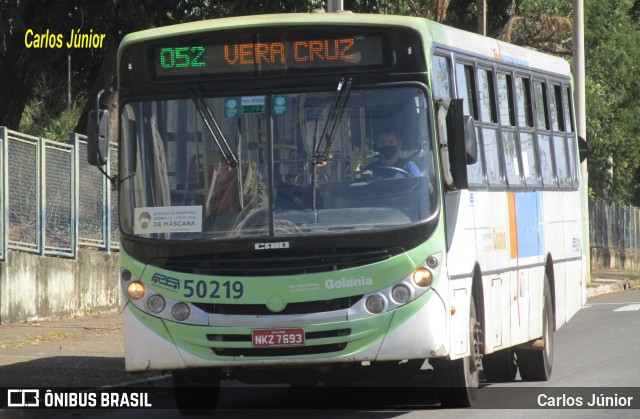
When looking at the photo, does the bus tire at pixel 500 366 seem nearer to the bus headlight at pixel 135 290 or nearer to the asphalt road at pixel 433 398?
the asphalt road at pixel 433 398

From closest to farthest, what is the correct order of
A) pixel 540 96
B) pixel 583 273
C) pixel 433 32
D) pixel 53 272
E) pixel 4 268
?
pixel 433 32
pixel 540 96
pixel 583 273
pixel 4 268
pixel 53 272

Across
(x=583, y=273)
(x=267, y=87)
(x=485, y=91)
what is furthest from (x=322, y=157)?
(x=583, y=273)

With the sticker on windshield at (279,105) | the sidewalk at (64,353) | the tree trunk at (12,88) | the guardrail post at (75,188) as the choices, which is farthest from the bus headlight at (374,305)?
the tree trunk at (12,88)

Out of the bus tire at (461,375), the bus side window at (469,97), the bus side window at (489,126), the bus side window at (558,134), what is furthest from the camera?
the bus side window at (558,134)

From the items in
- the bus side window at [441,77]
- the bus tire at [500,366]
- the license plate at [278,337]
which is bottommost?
the bus tire at [500,366]

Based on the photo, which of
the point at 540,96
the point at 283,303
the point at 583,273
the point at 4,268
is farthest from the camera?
the point at 4,268

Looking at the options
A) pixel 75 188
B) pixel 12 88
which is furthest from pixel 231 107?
pixel 12 88

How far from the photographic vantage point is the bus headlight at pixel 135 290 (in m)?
10.2

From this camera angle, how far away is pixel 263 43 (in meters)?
10.2

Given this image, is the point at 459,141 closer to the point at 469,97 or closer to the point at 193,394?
the point at 469,97

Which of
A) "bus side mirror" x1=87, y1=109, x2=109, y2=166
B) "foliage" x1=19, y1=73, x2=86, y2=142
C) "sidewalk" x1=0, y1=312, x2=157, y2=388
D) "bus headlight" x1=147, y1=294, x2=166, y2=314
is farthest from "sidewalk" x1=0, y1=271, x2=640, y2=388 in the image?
"foliage" x1=19, y1=73, x2=86, y2=142

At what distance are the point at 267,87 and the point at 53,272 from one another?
9.92 metres

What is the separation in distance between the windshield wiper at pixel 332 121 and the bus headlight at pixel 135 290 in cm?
156

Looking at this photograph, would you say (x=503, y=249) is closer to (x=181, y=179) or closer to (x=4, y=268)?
(x=181, y=179)
